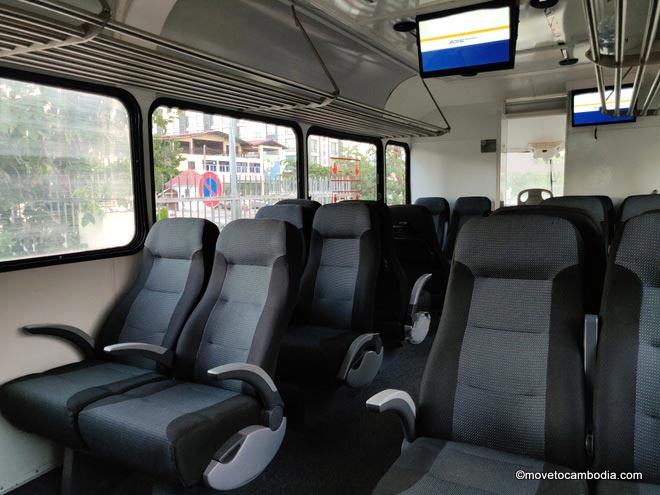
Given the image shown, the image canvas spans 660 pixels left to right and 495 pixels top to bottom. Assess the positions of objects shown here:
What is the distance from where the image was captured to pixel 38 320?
112 inches

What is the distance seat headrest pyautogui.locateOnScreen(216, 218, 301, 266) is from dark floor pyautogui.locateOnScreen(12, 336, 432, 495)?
1110 mm

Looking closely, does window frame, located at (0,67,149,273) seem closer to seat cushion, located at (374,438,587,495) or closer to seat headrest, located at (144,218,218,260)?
seat headrest, located at (144,218,218,260)

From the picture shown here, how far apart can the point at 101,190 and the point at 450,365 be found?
2.55 metres

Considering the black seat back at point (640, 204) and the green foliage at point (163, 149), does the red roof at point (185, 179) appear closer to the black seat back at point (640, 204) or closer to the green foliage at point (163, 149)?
the green foliage at point (163, 149)

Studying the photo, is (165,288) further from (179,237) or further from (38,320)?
(38,320)

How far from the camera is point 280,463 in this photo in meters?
2.74

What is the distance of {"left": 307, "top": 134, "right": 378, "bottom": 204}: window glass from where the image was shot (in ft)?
19.0

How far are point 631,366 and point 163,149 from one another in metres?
3.25

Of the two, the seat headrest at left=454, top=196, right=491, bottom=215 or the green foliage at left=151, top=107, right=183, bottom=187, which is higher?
the green foliage at left=151, top=107, right=183, bottom=187

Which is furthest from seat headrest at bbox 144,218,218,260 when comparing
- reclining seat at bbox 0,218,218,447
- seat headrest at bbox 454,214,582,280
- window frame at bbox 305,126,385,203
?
window frame at bbox 305,126,385,203

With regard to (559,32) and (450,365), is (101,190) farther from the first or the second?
(559,32)

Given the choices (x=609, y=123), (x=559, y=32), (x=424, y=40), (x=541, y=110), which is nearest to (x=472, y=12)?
(x=424, y=40)

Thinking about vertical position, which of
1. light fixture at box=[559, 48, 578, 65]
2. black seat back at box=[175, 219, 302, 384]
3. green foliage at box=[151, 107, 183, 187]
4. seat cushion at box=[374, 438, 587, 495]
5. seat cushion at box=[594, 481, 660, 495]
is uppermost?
light fixture at box=[559, 48, 578, 65]

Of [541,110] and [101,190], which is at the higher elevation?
[541,110]
